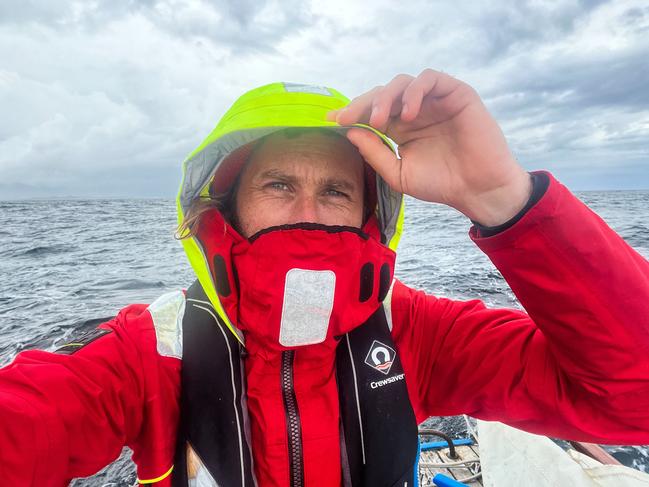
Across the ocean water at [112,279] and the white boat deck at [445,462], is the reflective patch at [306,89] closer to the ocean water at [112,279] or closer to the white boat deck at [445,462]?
the ocean water at [112,279]

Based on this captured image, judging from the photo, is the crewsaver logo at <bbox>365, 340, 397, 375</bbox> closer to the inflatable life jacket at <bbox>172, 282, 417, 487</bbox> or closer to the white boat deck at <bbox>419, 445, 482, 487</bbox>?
the inflatable life jacket at <bbox>172, 282, 417, 487</bbox>

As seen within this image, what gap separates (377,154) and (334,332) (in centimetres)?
75

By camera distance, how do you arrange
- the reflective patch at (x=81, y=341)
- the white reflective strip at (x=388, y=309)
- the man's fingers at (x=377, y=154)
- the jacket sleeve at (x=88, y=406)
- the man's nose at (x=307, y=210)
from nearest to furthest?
1. the jacket sleeve at (x=88, y=406)
2. the reflective patch at (x=81, y=341)
3. the man's fingers at (x=377, y=154)
4. the man's nose at (x=307, y=210)
5. the white reflective strip at (x=388, y=309)

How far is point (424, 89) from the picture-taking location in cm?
131

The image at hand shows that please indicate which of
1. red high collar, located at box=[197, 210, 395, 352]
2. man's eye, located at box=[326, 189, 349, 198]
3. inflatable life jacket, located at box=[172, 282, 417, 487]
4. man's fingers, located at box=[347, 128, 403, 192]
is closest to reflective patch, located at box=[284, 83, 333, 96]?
man's fingers, located at box=[347, 128, 403, 192]

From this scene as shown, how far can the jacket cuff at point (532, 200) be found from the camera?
1360 millimetres

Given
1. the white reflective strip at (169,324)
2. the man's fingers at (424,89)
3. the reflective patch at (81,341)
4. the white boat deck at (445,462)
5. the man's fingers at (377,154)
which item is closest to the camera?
the man's fingers at (424,89)

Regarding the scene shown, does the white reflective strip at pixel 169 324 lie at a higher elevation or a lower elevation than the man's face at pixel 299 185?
lower

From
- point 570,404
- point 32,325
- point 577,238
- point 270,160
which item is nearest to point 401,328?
point 570,404

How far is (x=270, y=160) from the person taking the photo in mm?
1920

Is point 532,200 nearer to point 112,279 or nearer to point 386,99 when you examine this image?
point 386,99

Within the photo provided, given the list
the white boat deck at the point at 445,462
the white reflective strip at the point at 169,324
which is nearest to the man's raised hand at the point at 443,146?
the white reflective strip at the point at 169,324

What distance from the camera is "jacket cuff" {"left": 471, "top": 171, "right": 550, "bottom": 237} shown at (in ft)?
4.46

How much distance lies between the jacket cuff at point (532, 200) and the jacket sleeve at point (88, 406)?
4.48ft
